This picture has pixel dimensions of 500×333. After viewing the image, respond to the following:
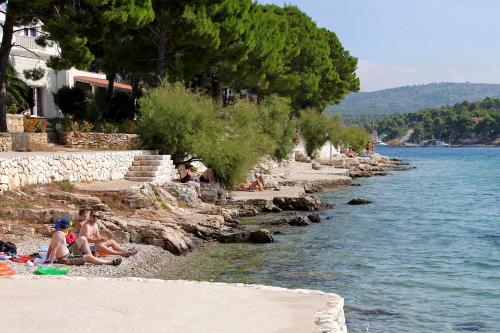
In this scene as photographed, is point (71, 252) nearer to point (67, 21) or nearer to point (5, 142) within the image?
point (5, 142)

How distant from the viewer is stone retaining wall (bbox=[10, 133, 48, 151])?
93.9 feet

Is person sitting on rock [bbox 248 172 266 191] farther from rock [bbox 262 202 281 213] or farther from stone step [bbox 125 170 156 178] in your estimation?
stone step [bbox 125 170 156 178]

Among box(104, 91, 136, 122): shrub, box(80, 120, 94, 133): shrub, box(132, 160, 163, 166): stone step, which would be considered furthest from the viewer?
box(104, 91, 136, 122): shrub

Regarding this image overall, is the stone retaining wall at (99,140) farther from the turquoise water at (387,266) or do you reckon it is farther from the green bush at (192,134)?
the turquoise water at (387,266)

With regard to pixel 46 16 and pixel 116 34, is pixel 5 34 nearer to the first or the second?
pixel 46 16

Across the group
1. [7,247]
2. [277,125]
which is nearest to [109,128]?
[277,125]

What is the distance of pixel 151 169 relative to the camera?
30422mm

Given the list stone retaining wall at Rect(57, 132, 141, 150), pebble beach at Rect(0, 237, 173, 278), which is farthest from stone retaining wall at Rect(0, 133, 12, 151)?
pebble beach at Rect(0, 237, 173, 278)

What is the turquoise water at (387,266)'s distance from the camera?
50.6ft

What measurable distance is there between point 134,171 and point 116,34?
43.7 feet

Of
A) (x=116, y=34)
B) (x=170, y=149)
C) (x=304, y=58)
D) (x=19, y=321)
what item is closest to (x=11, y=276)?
(x=19, y=321)

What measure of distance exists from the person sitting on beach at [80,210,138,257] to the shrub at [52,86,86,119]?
999 inches

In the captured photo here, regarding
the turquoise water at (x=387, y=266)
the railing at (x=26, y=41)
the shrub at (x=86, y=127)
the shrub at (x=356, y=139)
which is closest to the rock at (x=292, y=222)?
the turquoise water at (x=387, y=266)

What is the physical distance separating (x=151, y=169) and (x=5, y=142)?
6015 millimetres
